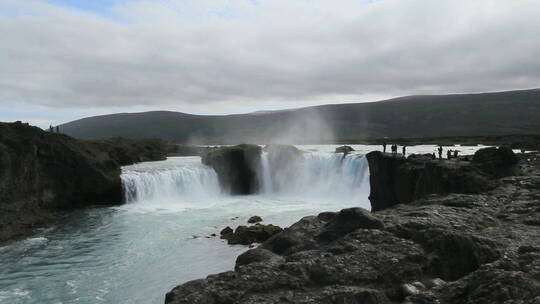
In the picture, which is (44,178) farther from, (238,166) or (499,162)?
(499,162)

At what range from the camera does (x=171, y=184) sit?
50125 millimetres

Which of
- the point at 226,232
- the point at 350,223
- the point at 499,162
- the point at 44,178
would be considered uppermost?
the point at 499,162

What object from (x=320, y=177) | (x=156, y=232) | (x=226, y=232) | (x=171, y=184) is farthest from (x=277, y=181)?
(x=226, y=232)

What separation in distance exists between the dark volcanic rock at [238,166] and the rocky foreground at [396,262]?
43.3 meters

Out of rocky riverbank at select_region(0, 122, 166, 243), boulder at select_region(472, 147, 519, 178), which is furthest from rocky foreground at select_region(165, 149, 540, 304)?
rocky riverbank at select_region(0, 122, 166, 243)

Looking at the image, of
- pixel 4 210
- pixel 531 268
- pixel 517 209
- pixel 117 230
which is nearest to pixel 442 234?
pixel 531 268

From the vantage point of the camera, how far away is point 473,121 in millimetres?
182375

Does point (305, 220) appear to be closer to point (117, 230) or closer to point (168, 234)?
point (168, 234)

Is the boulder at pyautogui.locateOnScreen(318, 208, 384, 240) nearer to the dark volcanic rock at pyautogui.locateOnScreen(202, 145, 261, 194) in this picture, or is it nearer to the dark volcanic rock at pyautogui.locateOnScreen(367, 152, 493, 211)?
the dark volcanic rock at pyautogui.locateOnScreen(367, 152, 493, 211)

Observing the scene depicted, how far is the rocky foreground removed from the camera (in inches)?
296

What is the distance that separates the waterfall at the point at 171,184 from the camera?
156 ft

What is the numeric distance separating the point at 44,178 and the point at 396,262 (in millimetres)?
41259

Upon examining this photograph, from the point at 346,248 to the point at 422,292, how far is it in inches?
82.3

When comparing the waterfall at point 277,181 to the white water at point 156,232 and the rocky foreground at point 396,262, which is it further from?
the rocky foreground at point 396,262
